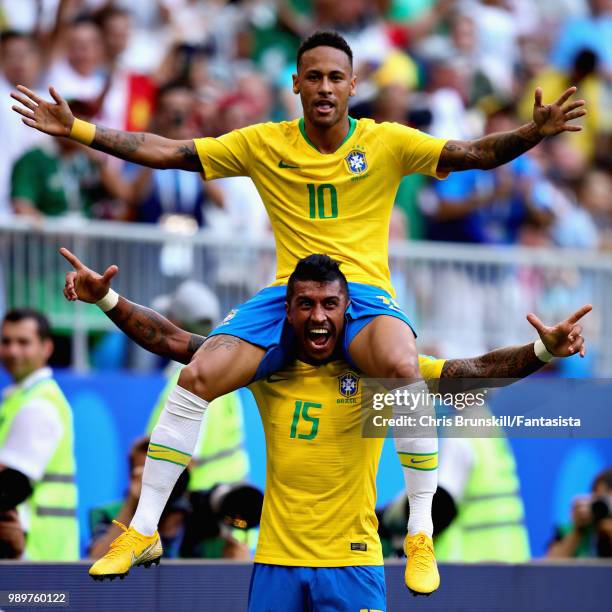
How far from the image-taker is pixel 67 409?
30.2 ft

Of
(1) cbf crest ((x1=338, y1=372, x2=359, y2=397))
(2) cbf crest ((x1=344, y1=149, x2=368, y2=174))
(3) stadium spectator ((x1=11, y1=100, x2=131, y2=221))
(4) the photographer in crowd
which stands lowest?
(4) the photographer in crowd

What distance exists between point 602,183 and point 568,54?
183cm

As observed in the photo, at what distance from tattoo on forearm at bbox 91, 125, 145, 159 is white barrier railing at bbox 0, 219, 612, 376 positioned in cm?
403

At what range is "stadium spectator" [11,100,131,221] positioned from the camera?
11.1 meters

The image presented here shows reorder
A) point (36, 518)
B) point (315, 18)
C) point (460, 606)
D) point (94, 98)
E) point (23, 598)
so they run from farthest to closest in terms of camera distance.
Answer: point (315, 18) < point (94, 98) < point (36, 518) < point (460, 606) < point (23, 598)

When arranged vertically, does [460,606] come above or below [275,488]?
below

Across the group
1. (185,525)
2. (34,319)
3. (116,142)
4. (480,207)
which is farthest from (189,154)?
(480,207)

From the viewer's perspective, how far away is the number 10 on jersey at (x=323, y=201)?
695 centimetres

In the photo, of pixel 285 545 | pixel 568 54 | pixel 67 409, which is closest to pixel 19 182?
pixel 67 409

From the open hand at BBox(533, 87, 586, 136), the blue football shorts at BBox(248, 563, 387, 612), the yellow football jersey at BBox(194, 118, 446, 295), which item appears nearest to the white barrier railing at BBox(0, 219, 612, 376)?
the yellow football jersey at BBox(194, 118, 446, 295)

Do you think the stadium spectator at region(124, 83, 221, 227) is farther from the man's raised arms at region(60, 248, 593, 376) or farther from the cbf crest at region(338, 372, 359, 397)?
the cbf crest at region(338, 372, 359, 397)

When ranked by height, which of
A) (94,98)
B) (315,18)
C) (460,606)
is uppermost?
(315,18)

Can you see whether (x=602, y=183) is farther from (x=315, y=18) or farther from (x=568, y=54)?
(x=315, y=18)

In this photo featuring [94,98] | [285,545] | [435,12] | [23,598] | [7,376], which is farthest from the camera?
[435,12]
